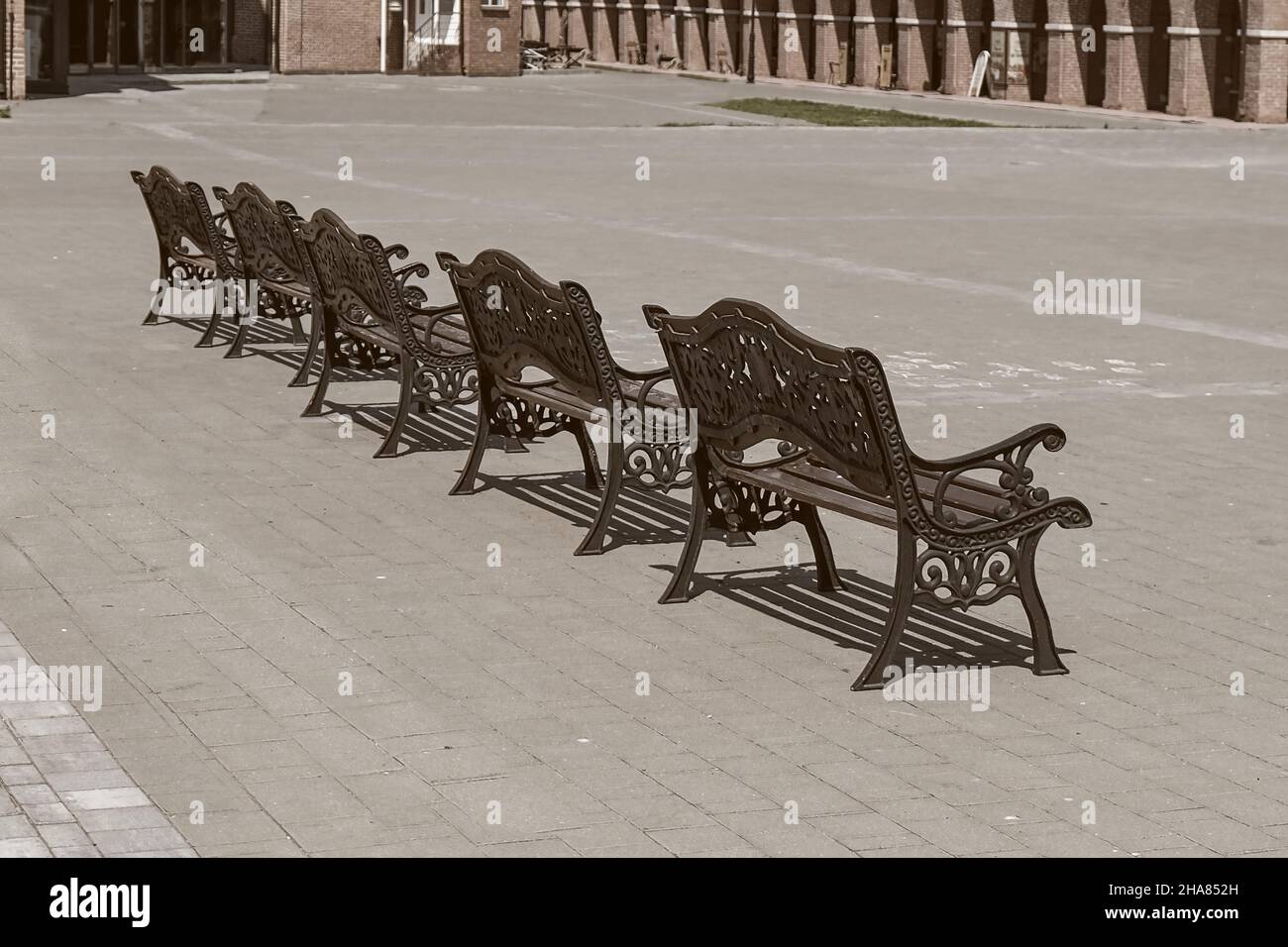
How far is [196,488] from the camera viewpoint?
9.72 meters

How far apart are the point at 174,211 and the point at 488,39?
4963cm

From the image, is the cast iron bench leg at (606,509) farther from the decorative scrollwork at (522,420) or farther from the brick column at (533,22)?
the brick column at (533,22)

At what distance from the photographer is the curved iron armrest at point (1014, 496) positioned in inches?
279

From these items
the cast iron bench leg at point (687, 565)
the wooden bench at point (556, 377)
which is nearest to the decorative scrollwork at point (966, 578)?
the cast iron bench leg at point (687, 565)

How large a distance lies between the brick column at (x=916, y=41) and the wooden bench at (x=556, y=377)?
2105 inches

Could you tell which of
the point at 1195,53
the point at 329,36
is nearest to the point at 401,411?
the point at 1195,53

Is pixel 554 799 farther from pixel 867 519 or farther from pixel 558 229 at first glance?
pixel 558 229

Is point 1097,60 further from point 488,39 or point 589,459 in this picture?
point 589,459

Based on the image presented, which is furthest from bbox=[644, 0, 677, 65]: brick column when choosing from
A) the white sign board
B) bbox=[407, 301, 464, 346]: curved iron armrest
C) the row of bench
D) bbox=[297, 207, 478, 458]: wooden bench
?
bbox=[407, 301, 464, 346]: curved iron armrest

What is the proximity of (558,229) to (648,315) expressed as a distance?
1372 centimetres

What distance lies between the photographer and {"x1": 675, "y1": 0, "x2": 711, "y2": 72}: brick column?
247 feet

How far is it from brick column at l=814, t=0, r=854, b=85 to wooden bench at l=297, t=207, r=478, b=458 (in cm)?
5648

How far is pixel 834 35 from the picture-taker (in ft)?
221

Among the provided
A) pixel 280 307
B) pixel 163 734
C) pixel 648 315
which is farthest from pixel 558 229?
pixel 163 734
